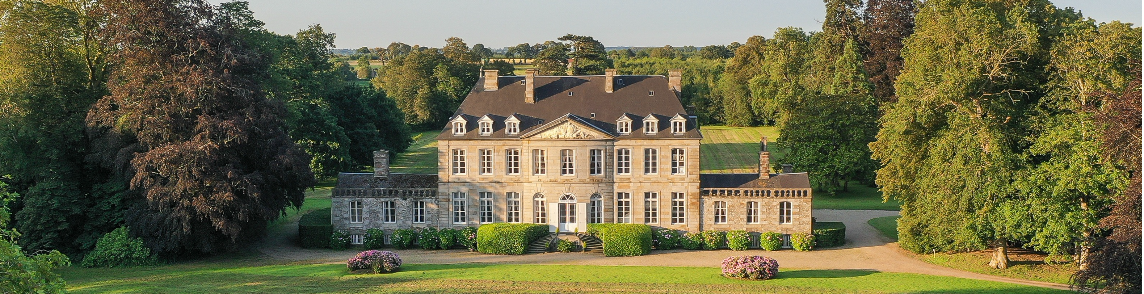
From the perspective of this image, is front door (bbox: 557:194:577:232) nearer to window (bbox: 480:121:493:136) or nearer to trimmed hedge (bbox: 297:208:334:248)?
window (bbox: 480:121:493:136)

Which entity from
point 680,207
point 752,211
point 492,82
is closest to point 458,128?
point 492,82

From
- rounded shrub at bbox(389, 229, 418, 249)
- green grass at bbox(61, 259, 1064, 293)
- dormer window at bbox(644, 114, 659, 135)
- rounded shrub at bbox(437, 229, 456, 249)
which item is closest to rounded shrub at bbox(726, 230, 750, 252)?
green grass at bbox(61, 259, 1064, 293)

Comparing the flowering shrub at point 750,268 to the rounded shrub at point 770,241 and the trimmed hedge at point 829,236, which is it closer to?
the rounded shrub at point 770,241

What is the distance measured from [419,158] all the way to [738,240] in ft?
135

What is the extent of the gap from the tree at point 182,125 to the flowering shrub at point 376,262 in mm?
5164

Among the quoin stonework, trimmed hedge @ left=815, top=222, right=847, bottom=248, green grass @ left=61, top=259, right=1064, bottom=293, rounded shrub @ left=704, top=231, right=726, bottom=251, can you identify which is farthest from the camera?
the quoin stonework

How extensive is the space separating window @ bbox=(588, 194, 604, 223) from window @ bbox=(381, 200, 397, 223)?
866 cm

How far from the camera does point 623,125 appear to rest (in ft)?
142

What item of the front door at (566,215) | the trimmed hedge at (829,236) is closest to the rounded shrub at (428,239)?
the front door at (566,215)

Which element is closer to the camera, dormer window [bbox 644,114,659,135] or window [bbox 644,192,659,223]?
dormer window [bbox 644,114,659,135]

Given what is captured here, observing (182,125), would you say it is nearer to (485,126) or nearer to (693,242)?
(485,126)

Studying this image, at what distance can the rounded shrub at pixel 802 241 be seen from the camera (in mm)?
42375

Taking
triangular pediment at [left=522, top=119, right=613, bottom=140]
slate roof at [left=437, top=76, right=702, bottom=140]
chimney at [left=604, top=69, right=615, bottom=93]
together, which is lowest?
triangular pediment at [left=522, top=119, right=613, bottom=140]

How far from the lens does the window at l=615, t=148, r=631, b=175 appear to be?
43.6 m
